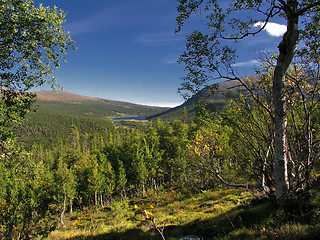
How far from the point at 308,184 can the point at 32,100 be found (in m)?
11.0

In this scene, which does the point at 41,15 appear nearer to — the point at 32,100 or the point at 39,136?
the point at 32,100

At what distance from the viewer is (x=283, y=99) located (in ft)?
17.4

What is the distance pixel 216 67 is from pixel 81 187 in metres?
42.5

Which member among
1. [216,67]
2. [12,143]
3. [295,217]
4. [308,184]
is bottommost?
[295,217]

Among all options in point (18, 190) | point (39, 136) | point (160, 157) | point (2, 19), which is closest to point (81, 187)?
point (18, 190)

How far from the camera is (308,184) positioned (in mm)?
5723

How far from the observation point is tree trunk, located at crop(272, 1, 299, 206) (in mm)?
5219

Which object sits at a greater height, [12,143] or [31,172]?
[12,143]

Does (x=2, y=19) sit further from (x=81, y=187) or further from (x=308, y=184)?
(x=81, y=187)

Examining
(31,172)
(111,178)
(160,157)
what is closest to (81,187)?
(111,178)

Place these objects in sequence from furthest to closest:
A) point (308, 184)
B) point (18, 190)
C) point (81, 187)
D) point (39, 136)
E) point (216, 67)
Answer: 1. point (39, 136)
2. point (81, 187)
3. point (18, 190)
4. point (216, 67)
5. point (308, 184)

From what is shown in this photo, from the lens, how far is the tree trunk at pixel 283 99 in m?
5.22

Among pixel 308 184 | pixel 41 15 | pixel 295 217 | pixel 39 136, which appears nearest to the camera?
pixel 295 217

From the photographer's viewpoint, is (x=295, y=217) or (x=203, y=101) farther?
(x=203, y=101)
